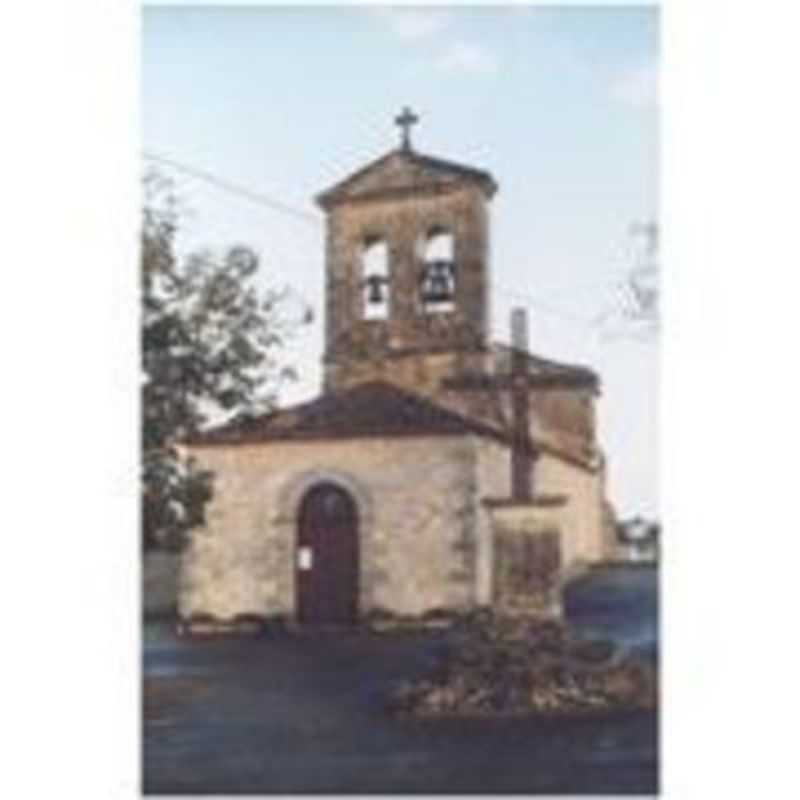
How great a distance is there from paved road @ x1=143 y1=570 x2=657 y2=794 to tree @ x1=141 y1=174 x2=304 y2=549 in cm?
24

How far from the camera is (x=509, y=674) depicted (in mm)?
4316

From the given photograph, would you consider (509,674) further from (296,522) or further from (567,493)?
(296,522)

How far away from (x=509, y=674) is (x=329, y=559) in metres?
0.39

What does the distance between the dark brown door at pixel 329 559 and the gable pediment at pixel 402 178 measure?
0.53 meters

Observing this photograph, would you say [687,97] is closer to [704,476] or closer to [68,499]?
[704,476]

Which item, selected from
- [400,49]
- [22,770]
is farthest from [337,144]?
[22,770]

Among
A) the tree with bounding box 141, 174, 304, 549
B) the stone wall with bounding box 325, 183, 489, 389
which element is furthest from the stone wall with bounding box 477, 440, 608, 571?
the tree with bounding box 141, 174, 304, 549

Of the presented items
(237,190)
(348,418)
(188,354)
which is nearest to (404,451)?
(348,418)

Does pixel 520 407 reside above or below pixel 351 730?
above

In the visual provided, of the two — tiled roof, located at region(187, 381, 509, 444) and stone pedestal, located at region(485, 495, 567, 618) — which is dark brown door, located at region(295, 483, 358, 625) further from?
stone pedestal, located at region(485, 495, 567, 618)

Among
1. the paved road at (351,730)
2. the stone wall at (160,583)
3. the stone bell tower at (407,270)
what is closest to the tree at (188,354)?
the stone wall at (160,583)

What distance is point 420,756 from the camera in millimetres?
4266

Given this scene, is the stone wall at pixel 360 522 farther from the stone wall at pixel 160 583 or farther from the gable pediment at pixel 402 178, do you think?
the gable pediment at pixel 402 178

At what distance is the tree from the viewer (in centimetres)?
430
